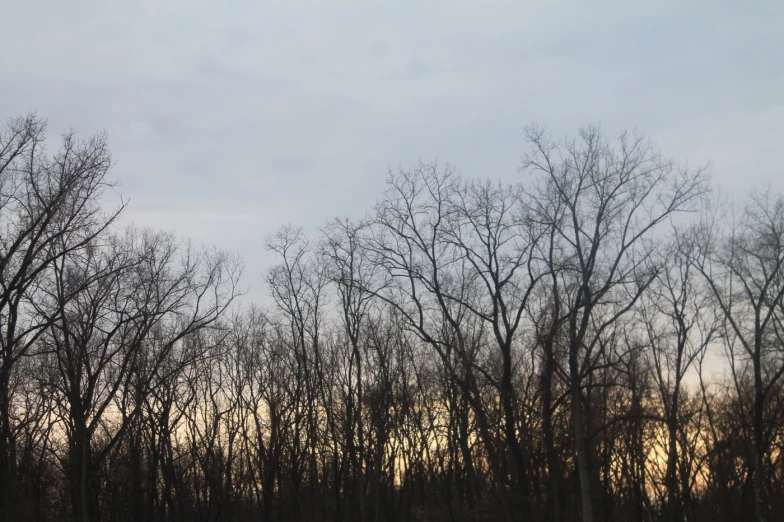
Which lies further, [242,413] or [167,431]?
[242,413]

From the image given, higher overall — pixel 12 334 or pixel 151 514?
pixel 12 334

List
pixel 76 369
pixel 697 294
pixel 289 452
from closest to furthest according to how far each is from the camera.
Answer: pixel 76 369
pixel 697 294
pixel 289 452

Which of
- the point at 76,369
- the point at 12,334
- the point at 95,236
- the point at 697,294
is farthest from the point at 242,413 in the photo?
the point at 697,294

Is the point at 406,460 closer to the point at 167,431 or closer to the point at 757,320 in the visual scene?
the point at 167,431

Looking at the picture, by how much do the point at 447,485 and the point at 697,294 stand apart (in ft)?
54.9

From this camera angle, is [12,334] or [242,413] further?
[242,413]

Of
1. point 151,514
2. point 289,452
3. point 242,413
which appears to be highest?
point 242,413

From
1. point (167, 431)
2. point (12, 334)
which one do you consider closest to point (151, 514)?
point (167, 431)

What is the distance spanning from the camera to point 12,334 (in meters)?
23.3

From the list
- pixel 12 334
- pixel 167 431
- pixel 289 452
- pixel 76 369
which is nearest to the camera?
pixel 12 334

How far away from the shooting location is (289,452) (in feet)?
137

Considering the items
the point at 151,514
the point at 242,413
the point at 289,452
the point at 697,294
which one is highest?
the point at 697,294

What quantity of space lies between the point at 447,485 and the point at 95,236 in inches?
992

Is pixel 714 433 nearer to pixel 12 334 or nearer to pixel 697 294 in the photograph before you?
pixel 697 294
